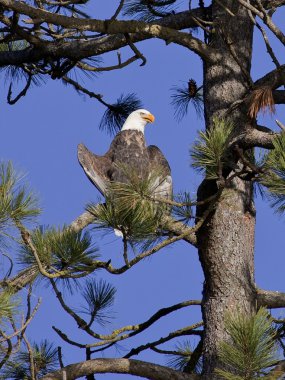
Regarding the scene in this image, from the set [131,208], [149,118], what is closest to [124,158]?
[149,118]

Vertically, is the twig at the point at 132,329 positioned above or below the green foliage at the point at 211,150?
below

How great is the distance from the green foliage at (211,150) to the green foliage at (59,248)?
559 mm

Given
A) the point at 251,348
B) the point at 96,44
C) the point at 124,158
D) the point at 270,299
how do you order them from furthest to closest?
the point at 124,158 < the point at 96,44 < the point at 270,299 < the point at 251,348

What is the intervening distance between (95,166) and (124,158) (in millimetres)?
262

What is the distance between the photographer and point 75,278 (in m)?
4.23

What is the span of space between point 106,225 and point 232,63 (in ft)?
4.62

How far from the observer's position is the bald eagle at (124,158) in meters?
5.57

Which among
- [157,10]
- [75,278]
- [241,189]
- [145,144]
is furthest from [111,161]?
[75,278]

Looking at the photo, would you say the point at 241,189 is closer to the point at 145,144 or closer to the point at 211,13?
the point at 211,13

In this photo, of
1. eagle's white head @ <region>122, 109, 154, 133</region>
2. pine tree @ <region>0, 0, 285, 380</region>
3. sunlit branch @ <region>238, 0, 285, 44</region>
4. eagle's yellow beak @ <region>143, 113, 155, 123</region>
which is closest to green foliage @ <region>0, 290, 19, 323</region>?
pine tree @ <region>0, 0, 285, 380</region>

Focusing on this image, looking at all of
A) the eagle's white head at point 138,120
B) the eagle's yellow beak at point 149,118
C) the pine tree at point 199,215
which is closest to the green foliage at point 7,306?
the pine tree at point 199,215

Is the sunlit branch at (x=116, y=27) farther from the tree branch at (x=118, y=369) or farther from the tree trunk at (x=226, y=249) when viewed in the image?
the tree branch at (x=118, y=369)

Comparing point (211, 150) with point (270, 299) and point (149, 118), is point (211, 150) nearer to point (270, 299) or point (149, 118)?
point (270, 299)

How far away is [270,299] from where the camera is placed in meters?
4.58
